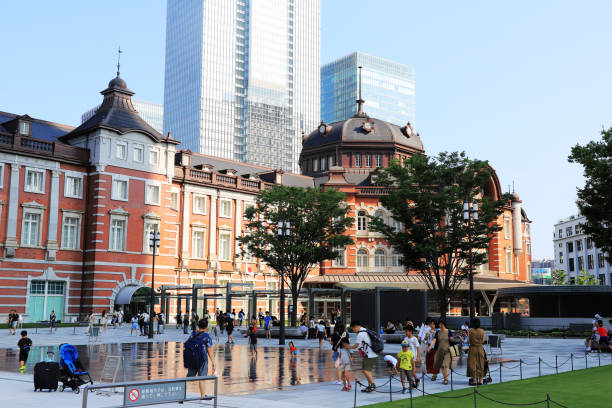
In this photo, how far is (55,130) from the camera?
171ft

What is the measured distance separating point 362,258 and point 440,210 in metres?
29.2

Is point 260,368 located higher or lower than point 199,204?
lower

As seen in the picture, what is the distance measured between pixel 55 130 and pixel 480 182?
34882 mm

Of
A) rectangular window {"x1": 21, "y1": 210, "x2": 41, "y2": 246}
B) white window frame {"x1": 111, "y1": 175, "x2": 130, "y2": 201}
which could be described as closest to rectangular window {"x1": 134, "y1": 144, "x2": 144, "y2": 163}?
white window frame {"x1": 111, "y1": 175, "x2": 130, "y2": 201}

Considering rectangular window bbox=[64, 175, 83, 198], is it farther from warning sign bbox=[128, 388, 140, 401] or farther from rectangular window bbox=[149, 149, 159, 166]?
warning sign bbox=[128, 388, 140, 401]

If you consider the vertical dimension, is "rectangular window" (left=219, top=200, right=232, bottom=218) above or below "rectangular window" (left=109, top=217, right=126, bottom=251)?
above

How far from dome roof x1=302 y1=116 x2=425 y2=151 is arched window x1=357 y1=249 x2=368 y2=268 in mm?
12439

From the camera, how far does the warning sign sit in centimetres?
947

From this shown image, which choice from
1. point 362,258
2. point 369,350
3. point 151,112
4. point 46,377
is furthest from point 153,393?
point 151,112

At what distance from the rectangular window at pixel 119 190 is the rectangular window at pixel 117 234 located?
168cm

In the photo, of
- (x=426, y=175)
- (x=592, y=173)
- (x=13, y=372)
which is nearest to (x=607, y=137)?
(x=592, y=173)

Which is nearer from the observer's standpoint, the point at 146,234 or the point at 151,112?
the point at 146,234

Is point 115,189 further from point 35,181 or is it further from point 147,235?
point 35,181

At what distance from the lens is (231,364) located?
22.1 metres
